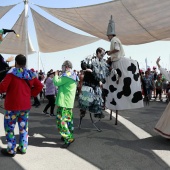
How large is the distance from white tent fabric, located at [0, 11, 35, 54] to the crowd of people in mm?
9629

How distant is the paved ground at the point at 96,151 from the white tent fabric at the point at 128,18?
10.5 feet

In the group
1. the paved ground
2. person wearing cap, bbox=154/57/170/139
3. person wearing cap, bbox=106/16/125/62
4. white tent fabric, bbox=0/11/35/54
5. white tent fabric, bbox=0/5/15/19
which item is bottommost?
the paved ground

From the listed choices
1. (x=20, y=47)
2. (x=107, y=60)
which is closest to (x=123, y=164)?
(x=107, y=60)

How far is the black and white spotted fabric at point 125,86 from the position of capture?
5.55m

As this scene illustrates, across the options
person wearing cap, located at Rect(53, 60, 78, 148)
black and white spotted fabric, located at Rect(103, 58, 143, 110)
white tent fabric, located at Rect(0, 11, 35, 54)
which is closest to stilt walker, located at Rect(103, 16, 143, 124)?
black and white spotted fabric, located at Rect(103, 58, 143, 110)

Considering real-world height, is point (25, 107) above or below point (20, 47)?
below

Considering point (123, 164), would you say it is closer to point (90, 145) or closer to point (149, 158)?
point (149, 158)

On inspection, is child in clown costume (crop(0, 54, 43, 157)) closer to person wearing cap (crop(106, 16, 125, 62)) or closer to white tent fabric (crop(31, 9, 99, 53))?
person wearing cap (crop(106, 16, 125, 62))

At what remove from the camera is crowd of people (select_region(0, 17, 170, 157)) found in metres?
3.60

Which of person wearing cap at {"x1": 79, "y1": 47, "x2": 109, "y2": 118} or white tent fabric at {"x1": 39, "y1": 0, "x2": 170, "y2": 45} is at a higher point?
white tent fabric at {"x1": 39, "y1": 0, "x2": 170, "y2": 45}

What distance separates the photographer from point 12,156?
3.60 m

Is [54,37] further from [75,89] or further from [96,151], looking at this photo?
[96,151]

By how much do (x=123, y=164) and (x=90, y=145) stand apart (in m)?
0.94

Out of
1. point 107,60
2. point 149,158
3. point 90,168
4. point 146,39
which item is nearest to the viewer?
point 90,168
